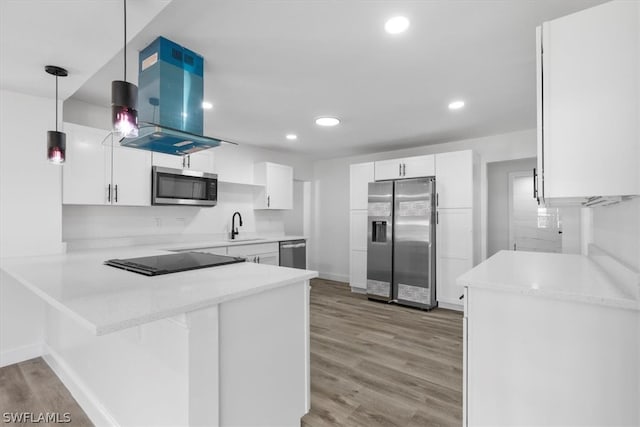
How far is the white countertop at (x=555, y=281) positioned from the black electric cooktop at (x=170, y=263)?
57.4 inches

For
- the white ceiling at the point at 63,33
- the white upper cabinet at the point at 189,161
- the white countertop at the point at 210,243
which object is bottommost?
the white countertop at the point at 210,243

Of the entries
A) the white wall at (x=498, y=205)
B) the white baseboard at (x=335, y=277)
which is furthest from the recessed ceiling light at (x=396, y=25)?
the white baseboard at (x=335, y=277)

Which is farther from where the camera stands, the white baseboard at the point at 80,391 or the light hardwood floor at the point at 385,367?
the light hardwood floor at the point at 385,367

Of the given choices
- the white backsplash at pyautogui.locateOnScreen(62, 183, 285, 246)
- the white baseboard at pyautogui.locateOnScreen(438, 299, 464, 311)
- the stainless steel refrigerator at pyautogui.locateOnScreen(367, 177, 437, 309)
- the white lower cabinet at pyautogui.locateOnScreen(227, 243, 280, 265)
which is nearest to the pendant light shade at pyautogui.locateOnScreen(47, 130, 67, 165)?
the white backsplash at pyautogui.locateOnScreen(62, 183, 285, 246)

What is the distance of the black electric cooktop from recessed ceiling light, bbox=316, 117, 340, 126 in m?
2.16

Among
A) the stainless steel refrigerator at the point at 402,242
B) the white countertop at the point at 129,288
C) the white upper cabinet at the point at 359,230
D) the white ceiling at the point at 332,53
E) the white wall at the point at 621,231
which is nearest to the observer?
the white countertop at the point at 129,288

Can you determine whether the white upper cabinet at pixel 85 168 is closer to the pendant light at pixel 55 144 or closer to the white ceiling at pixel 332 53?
the white ceiling at pixel 332 53

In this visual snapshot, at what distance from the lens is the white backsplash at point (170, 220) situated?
3.26 metres

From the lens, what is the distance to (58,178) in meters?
2.68

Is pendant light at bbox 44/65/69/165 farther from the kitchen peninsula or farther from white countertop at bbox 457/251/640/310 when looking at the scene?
white countertop at bbox 457/251/640/310

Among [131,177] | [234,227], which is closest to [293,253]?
[234,227]

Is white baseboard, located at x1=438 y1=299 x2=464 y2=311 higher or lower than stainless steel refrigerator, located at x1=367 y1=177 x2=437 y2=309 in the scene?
lower

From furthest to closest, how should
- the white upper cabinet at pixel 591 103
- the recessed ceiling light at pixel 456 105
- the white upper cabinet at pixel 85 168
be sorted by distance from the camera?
the recessed ceiling light at pixel 456 105 → the white upper cabinet at pixel 85 168 → the white upper cabinet at pixel 591 103

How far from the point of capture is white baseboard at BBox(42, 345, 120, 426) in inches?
71.2
